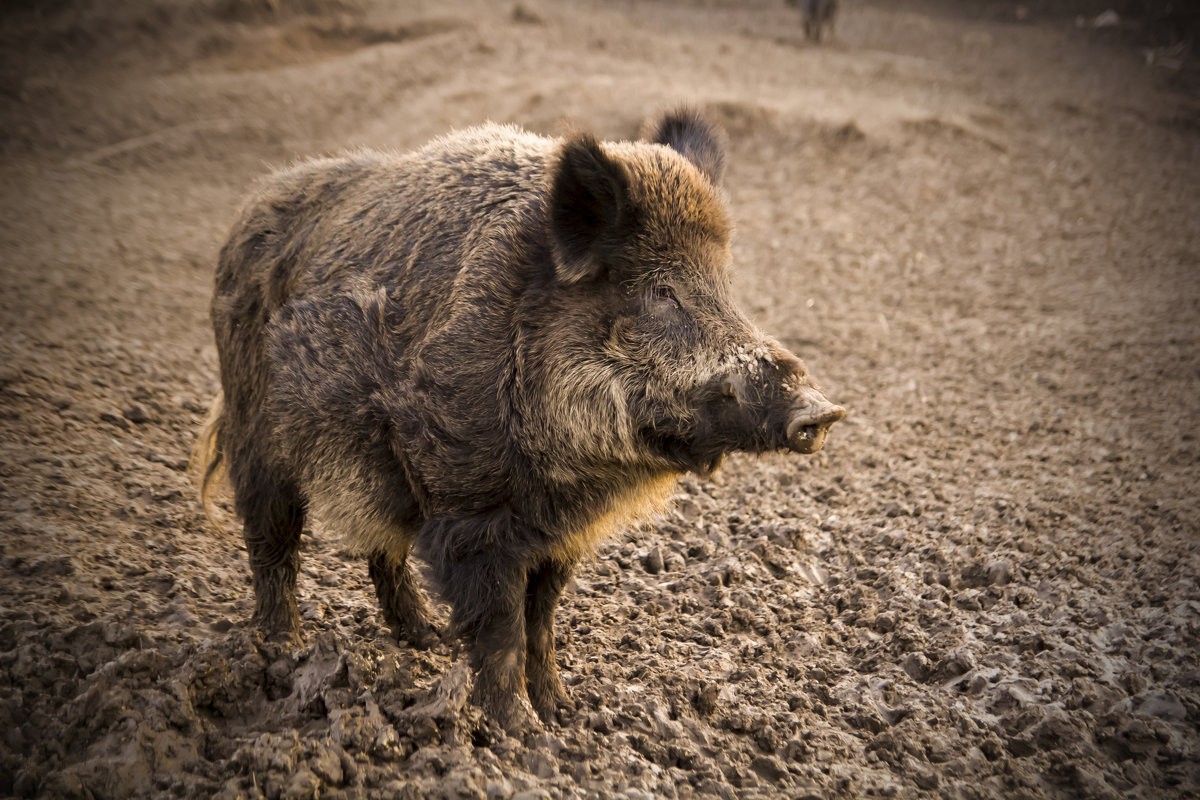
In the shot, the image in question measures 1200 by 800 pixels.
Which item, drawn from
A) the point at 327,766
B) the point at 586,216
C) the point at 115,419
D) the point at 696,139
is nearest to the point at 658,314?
the point at 586,216

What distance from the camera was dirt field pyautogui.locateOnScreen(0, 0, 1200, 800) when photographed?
291 centimetres

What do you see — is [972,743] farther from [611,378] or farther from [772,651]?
[611,378]

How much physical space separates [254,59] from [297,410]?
11729 mm

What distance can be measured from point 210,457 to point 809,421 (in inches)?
114

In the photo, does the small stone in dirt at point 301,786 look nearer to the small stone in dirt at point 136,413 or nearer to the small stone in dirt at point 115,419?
the small stone in dirt at point 115,419

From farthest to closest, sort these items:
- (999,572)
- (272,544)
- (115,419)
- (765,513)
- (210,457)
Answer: (115,419) → (765,513) → (210,457) → (999,572) → (272,544)

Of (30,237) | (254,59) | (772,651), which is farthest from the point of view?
(254,59)

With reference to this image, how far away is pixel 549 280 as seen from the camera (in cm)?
305

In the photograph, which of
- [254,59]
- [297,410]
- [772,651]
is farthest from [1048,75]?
[297,410]

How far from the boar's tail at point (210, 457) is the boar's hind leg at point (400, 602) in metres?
0.91

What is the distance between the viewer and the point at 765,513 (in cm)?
482

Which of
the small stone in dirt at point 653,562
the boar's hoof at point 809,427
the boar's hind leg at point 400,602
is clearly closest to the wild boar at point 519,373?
the boar's hoof at point 809,427

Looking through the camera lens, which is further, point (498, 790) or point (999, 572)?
point (999, 572)

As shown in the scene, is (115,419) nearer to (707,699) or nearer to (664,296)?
(664,296)
